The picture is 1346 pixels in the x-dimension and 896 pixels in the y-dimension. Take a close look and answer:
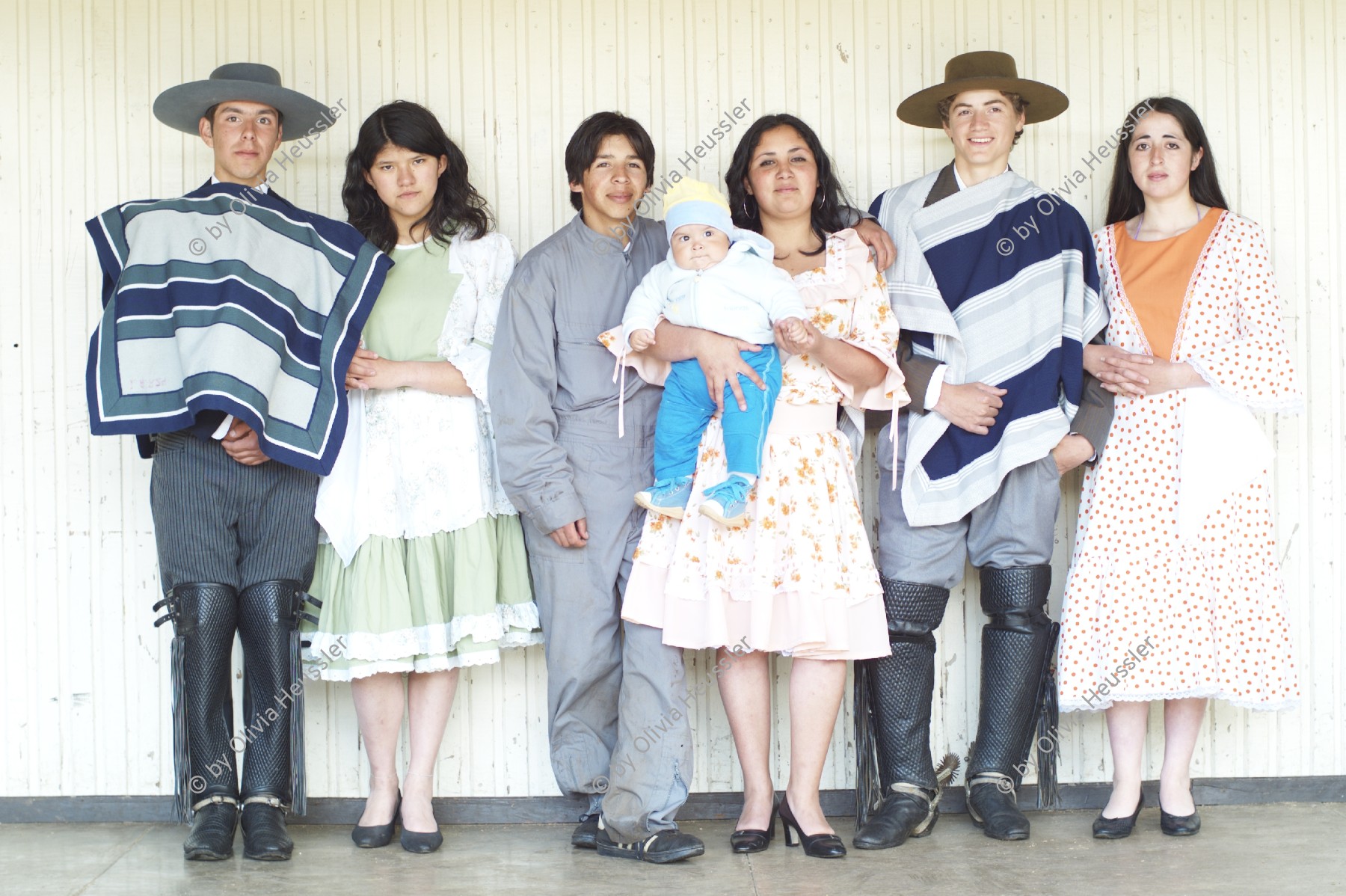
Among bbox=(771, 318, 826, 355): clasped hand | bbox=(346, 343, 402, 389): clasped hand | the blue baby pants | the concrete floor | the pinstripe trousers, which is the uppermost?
bbox=(771, 318, 826, 355): clasped hand

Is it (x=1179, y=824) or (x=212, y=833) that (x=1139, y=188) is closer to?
(x=1179, y=824)

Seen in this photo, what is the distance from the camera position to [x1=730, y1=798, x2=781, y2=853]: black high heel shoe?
298cm

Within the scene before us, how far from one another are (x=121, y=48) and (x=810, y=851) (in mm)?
2704

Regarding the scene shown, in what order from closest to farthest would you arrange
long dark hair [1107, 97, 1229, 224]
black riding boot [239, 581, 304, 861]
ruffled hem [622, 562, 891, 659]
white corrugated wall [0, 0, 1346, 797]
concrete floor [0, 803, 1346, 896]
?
concrete floor [0, 803, 1346, 896], ruffled hem [622, 562, 891, 659], black riding boot [239, 581, 304, 861], long dark hair [1107, 97, 1229, 224], white corrugated wall [0, 0, 1346, 797]

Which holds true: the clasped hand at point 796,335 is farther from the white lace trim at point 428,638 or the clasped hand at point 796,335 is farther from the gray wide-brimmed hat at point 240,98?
the gray wide-brimmed hat at point 240,98

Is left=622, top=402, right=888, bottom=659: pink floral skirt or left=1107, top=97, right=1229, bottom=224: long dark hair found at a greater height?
left=1107, top=97, right=1229, bottom=224: long dark hair

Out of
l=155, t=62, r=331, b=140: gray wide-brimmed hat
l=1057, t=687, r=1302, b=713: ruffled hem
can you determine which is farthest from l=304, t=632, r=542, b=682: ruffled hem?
l=1057, t=687, r=1302, b=713: ruffled hem

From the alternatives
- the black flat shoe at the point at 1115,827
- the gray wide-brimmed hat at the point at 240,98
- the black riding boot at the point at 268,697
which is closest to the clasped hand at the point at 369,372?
the black riding boot at the point at 268,697

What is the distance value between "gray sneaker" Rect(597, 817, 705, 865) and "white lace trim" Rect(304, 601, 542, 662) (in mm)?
541

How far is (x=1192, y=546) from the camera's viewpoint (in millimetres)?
3057

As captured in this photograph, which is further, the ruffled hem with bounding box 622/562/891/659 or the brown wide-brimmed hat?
the brown wide-brimmed hat

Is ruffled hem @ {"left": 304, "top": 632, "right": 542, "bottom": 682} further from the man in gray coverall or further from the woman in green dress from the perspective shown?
the man in gray coverall

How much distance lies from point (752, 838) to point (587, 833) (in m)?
0.41

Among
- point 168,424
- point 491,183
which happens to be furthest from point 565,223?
point 168,424
